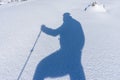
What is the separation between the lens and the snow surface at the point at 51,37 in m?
7.18

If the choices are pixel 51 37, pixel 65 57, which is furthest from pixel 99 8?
pixel 65 57

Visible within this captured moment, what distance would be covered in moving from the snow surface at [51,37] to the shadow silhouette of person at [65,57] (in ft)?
0.55

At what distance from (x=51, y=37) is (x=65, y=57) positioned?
72.2 inches

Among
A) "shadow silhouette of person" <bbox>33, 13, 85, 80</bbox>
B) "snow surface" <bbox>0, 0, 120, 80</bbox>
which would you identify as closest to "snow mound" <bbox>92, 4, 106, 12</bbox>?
"snow surface" <bbox>0, 0, 120, 80</bbox>

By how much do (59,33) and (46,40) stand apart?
28.5 inches

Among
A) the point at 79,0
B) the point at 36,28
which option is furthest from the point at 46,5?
the point at 36,28

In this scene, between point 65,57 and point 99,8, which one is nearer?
point 65,57

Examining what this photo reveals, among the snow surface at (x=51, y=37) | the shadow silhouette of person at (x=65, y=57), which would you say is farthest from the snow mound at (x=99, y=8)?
the shadow silhouette of person at (x=65, y=57)

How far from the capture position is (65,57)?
7.95 meters

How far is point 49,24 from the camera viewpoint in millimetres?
11148

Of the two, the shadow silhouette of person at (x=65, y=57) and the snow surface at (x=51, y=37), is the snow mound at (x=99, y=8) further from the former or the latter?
the shadow silhouette of person at (x=65, y=57)

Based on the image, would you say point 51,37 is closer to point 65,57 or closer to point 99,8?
point 65,57

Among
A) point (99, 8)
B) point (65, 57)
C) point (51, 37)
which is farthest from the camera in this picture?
point (99, 8)

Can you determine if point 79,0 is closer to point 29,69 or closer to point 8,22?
point 8,22
